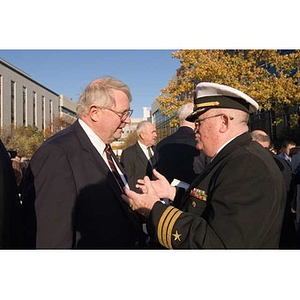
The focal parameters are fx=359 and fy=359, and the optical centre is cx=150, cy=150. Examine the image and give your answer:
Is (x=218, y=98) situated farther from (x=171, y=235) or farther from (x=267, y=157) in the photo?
(x=171, y=235)

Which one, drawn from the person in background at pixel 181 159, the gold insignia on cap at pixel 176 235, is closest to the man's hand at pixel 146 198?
the gold insignia on cap at pixel 176 235

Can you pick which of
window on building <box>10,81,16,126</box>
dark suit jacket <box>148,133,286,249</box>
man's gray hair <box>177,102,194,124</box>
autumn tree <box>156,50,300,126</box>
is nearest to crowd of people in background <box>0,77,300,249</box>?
dark suit jacket <box>148,133,286,249</box>

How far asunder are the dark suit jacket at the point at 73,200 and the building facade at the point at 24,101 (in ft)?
158

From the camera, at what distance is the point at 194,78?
16.0m

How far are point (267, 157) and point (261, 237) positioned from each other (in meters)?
0.42

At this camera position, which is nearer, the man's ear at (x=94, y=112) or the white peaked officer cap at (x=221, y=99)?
the white peaked officer cap at (x=221, y=99)

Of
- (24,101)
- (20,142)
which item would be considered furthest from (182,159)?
(24,101)

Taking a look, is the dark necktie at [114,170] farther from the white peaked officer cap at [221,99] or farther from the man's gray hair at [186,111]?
the man's gray hair at [186,111]

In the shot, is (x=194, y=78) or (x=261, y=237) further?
(x=194, y=78)

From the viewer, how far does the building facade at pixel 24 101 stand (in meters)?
53.8

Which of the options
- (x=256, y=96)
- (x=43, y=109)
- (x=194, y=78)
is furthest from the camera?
(x=43, y=109)

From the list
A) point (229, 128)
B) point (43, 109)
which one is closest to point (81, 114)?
point (229, 128)

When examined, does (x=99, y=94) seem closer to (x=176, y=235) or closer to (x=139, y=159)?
(x=176, y=235)

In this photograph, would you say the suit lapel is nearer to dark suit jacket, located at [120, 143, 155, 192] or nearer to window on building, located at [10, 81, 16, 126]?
dark suit jacket, located at [120, 143, 155, 192]
